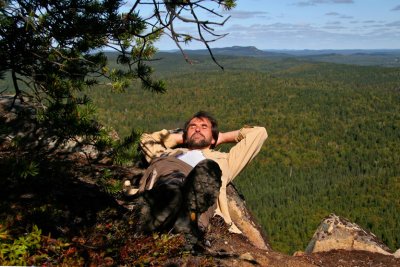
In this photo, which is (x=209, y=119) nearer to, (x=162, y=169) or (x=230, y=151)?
(x=230, y=151)

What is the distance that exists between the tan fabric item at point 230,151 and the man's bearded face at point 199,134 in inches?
4.2

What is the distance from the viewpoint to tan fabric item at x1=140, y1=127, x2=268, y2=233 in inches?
207

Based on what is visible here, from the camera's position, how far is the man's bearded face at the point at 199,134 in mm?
5328

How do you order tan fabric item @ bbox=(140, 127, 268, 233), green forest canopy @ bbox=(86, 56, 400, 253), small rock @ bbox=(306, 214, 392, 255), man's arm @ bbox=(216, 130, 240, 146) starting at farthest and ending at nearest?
green forest canopy @ bbox=(86, 56, 400, 253)
small rock @ bbox=(306, 214, 392, 255)
man's arm @ bbox=(216, 130, 240, 146)
tan fabric item @ bbox=(140, 127, 268, 233)

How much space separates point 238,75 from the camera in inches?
6432

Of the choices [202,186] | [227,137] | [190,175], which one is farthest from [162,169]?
[227,137]

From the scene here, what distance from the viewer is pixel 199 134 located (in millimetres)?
5367

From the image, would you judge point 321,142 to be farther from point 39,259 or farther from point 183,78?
point 39,259

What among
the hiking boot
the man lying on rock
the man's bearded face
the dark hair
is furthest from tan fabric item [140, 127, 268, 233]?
the hiking boot

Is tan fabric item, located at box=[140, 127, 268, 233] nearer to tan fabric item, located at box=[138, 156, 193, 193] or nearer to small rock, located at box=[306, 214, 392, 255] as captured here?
tan fabric item, located at box=[138, 156, 193, 193]

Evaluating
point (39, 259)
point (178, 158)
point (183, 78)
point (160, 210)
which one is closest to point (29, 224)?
point (39, 259)

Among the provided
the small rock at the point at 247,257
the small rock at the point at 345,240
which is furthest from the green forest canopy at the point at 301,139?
the small rock at the point at 247,257

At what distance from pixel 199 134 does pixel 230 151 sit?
18.4 inches

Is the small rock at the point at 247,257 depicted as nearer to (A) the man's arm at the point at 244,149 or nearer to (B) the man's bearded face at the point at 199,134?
(A) the man's arm at the point at 244,149
